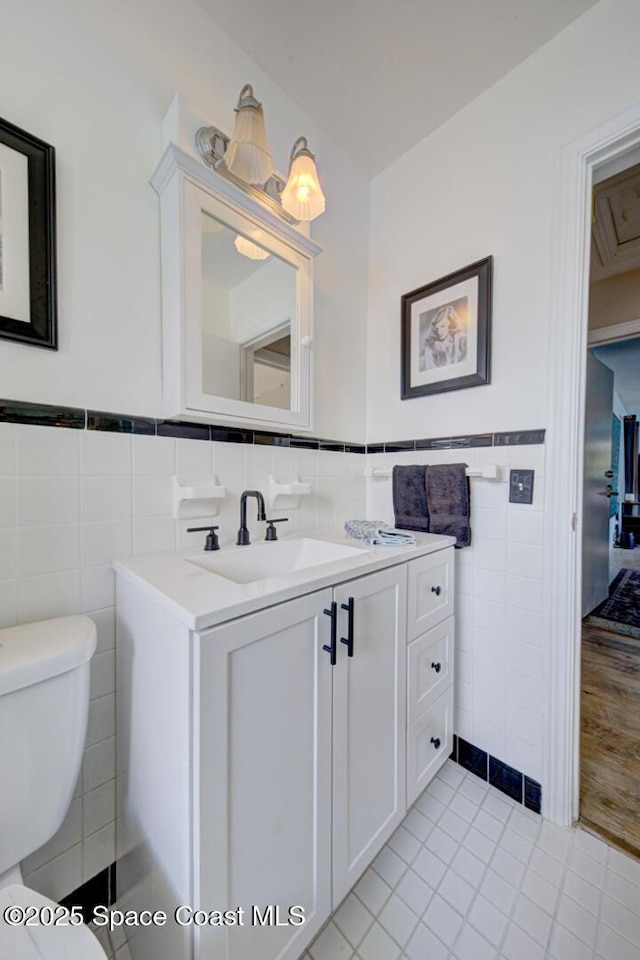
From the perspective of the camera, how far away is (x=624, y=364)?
3.44 m

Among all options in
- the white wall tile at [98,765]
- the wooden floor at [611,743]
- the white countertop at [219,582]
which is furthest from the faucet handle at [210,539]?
the wooden floor at [611,743]

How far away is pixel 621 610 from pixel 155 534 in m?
3.46

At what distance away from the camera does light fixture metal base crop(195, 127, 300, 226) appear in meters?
1.01

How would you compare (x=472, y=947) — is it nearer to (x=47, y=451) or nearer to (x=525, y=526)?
(x=525, y=526)

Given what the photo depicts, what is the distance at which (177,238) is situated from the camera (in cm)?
95

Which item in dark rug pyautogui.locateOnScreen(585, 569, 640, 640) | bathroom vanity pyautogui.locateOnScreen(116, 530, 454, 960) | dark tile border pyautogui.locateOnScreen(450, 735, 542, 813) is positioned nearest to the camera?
bathroom vanity pyautogui.locateOnScreen(116, 530, 454, 960)

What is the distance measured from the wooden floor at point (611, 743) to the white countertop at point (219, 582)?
1.04 meters

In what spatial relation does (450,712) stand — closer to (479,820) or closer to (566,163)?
(479,820)

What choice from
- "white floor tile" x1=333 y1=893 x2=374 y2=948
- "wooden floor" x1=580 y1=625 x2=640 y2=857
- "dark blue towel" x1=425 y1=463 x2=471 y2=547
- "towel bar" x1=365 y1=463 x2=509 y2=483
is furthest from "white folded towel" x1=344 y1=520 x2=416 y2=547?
"wooden floor" x1=580 y1=625 x2=640 y2=857

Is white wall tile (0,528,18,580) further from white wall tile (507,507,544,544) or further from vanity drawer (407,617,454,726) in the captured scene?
white wall tile (507,507,544,544)

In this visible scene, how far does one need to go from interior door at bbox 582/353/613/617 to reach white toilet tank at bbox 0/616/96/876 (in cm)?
254

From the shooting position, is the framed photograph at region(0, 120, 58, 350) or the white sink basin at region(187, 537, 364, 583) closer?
the framed photograph at region(0, 120, 58, 350)

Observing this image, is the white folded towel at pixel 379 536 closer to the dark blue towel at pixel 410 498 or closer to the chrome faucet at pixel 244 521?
the dark blue towel at pixel 410 498

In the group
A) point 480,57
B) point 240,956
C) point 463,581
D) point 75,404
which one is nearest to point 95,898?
point 240,956
